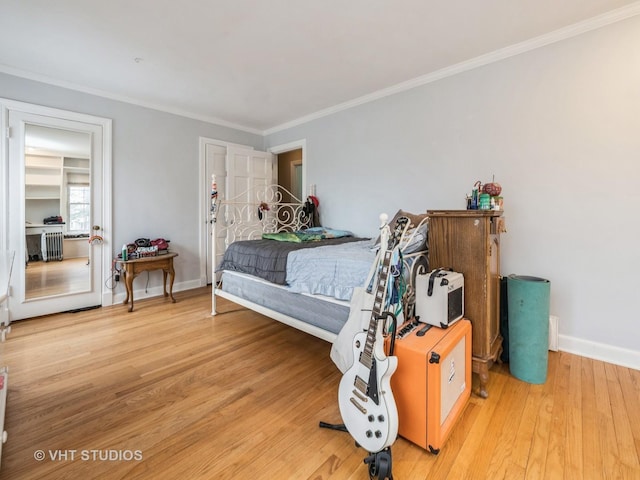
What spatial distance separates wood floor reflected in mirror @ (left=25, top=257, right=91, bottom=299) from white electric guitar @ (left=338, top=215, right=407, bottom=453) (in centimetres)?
360

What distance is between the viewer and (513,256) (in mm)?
2535

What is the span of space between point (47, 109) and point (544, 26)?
472 cm

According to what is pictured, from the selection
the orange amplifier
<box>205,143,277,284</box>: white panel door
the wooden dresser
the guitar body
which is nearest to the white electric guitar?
the guitar body

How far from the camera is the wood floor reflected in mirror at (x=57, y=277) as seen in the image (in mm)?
3109

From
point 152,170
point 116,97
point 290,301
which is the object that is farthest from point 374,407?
point 116,97

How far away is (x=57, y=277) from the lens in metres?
3.28

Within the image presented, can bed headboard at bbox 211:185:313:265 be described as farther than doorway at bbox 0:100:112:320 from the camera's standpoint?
Yes

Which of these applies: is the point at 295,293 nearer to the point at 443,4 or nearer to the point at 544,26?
the point at 443,4

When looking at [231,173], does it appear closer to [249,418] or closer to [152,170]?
[152,170]

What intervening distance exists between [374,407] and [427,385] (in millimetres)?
287

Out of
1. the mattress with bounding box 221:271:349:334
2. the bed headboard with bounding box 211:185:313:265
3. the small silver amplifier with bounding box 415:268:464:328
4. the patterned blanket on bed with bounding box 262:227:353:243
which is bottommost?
the mattress with bounding box 221:271:349:334

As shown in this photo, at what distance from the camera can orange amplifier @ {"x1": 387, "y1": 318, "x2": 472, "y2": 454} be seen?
4.26 feet

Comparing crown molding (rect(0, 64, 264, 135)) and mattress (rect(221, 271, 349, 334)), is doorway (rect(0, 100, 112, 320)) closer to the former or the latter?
crown molding (rect(0, 64, 264, 135))

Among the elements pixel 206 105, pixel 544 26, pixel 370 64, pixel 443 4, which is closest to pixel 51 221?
pixel 206 105
